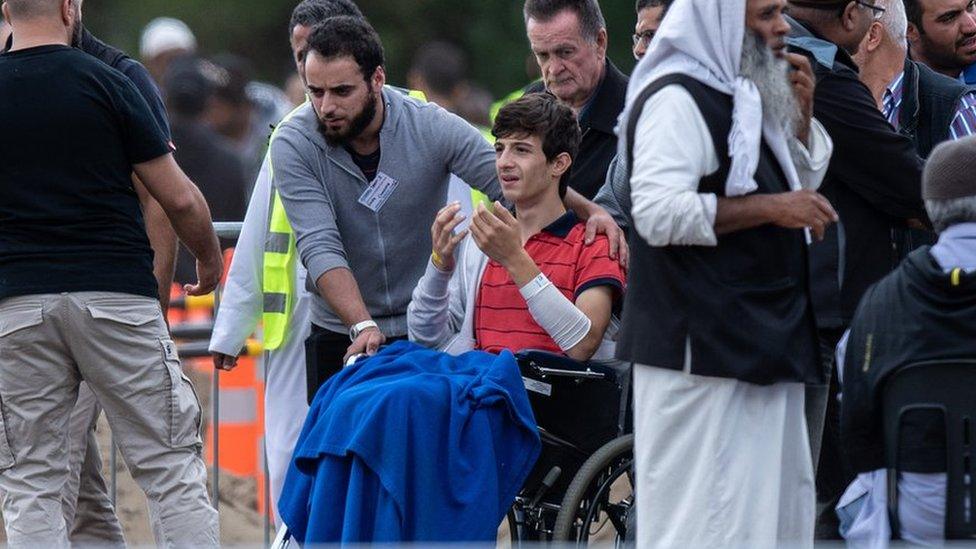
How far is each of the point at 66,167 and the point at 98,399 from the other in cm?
78

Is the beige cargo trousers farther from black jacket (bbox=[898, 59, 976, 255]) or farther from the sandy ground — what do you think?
black jacket (bbox=[898, 59, 976, 255])

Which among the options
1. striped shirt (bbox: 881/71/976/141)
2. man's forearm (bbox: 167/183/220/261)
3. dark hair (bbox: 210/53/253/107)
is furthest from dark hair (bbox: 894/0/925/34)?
dark hair (bbox: 210/53/253/107)

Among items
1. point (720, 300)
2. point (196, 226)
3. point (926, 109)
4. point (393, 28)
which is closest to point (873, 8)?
point (926, 109)

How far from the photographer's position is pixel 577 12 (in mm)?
7191

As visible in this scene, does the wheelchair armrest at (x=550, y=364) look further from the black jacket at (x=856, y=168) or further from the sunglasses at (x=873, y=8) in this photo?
the sunglasses at (x=873, y=8)

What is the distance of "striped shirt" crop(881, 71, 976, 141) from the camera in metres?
6.84

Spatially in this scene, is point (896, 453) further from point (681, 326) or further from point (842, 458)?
point (842, 458)

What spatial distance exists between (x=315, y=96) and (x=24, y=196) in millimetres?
1072

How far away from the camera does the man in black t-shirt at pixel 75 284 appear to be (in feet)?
20.4

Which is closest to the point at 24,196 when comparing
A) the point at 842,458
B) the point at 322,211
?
the point at 322,211

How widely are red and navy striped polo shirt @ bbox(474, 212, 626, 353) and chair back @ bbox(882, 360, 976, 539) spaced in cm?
149

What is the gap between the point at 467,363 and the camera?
6.18m

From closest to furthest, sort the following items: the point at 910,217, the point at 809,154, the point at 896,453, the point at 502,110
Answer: the point at 896,453 < the point at 809,154 < the point at 910,217 < the point at 502,110

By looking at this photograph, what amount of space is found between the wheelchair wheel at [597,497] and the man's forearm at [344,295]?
93 cm
